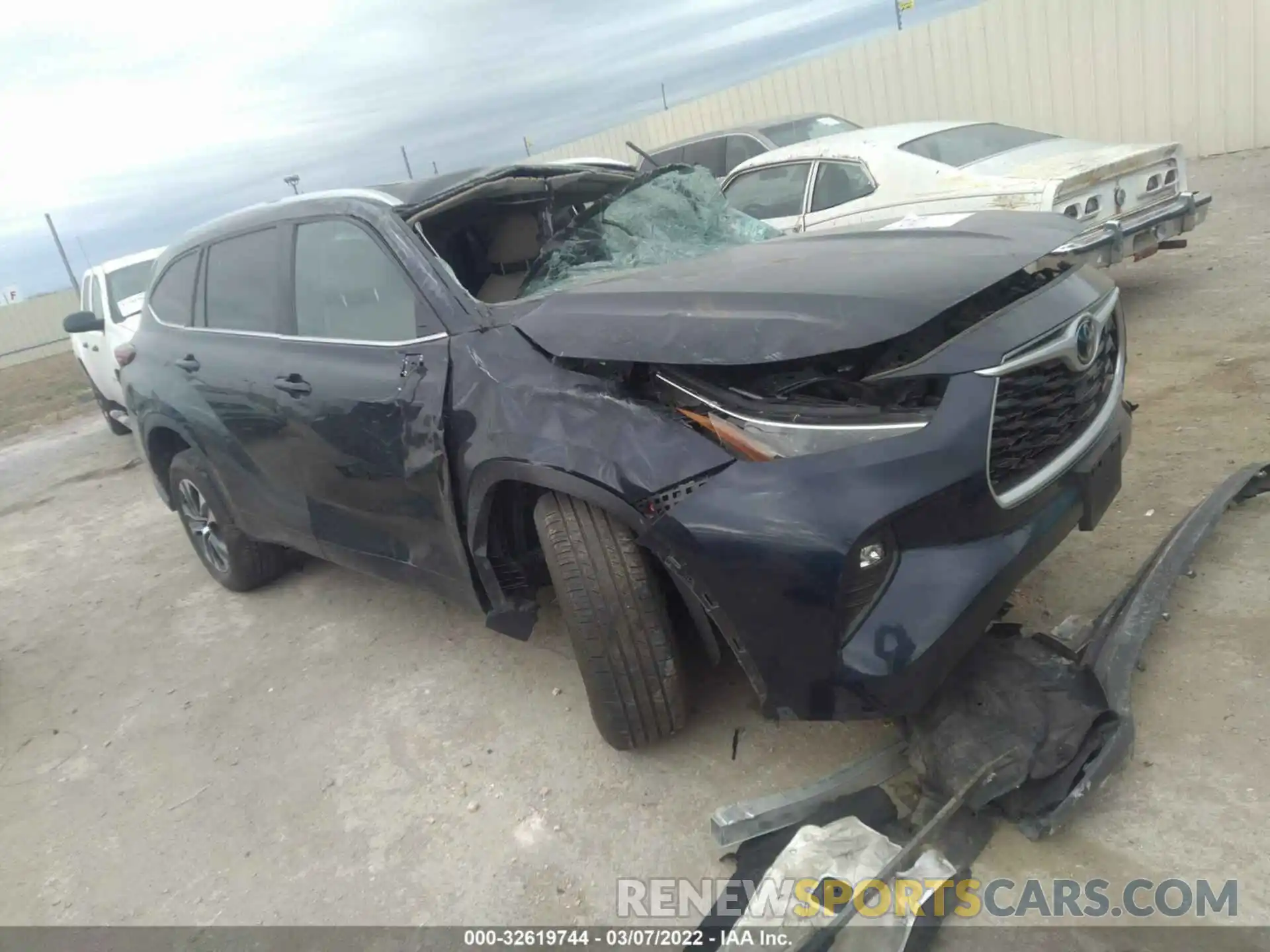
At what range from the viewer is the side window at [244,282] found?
12.7 ft

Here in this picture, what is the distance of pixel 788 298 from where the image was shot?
244 centimetres

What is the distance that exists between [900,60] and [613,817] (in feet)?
44.8

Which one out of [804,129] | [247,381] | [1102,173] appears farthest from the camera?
[804,129]

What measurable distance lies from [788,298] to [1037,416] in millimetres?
732

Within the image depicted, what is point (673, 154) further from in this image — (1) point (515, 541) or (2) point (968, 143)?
(1) point (515, 541)

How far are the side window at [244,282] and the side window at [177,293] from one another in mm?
203

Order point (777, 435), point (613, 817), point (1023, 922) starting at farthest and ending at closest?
point (613, 817), point (777, 435), point (1023, 922)

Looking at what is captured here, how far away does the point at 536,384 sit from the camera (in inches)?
107

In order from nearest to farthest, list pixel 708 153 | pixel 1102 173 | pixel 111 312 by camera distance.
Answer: pixel 1102 173 < pixel 111 312 < pixel 708 153

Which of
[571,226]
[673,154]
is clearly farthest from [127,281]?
[571,226]

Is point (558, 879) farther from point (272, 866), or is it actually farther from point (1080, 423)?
point (1080, 423)

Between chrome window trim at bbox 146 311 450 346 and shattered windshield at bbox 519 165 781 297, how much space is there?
1.34ft

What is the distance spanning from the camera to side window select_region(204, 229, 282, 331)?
12.7ft

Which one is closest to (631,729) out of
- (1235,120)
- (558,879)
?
(558,879)
